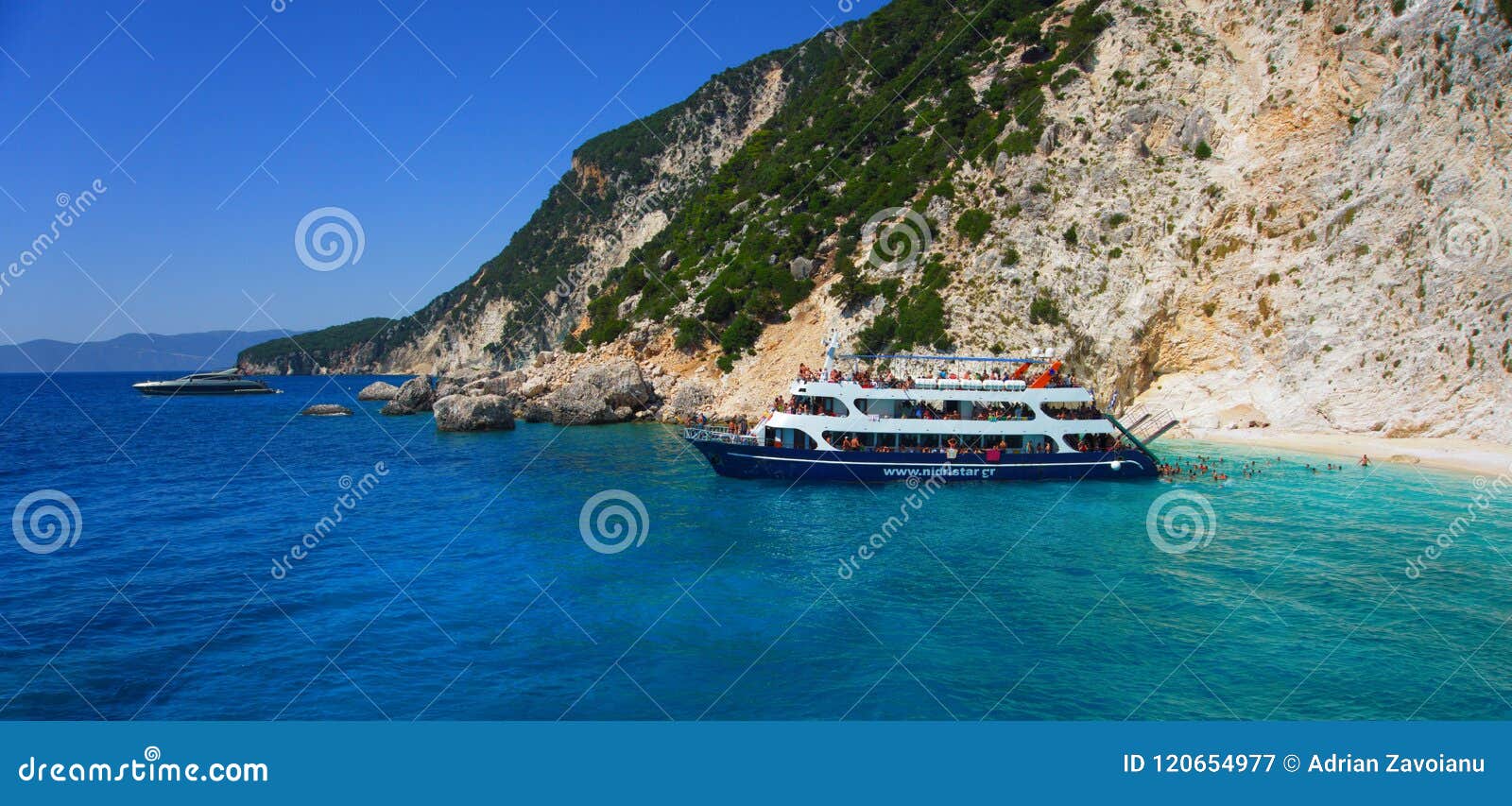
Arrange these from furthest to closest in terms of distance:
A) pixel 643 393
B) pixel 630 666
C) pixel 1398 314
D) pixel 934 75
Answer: pixel 934 75 < pixel 643 393 < pixel 1398 314 < pixel 630 666

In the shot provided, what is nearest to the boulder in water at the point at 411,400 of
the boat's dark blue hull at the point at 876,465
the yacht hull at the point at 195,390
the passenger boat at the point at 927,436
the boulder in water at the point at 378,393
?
the boulder in water at the point at 378,393

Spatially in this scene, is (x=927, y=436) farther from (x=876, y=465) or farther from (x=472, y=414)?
(x=472, y=414)

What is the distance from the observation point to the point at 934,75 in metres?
70.1

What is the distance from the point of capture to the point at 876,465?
32812 millimetres

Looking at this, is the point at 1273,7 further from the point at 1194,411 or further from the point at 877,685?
the point at 877,685

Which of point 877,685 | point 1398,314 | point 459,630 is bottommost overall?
point 1398,314

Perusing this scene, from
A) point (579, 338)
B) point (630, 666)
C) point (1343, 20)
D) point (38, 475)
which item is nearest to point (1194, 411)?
point (1343, 20)

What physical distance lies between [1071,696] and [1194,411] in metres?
37.7

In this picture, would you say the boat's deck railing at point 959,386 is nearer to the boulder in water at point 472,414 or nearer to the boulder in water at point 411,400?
the boulder in water at point 472,414

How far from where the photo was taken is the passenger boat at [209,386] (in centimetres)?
10019

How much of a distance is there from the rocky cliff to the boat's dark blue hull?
1599 centimetres

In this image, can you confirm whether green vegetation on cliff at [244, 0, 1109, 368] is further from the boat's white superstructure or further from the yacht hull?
the yacht hull

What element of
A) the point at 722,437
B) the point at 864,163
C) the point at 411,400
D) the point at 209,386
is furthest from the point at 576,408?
the point at 209,386

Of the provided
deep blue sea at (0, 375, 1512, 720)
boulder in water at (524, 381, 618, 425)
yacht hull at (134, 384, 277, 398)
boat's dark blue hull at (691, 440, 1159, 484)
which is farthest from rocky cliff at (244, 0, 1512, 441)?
yacht hull at (134, 384, 277, 398)
